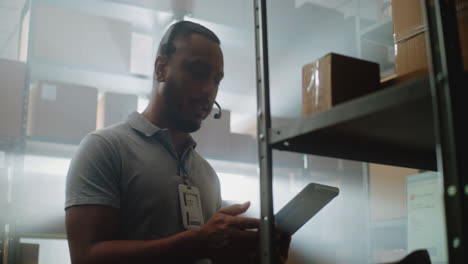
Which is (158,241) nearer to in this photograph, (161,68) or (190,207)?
(190,207)

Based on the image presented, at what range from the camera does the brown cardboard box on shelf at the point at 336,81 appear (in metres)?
0.85

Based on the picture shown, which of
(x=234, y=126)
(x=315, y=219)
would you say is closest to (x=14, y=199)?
(x=315, y=219)

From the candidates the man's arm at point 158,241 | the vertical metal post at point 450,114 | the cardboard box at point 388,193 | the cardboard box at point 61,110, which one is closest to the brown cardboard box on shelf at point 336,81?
the vertical metal post at point 450,114

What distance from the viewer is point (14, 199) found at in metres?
2.42

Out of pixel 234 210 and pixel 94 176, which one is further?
pixel 94 176

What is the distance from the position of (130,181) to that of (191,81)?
15.3 inches

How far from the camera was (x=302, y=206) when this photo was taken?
3.32ft

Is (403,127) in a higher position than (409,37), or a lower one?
lower

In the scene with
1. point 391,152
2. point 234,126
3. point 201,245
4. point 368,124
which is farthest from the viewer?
point 234,126

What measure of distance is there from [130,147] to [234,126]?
3515 mm

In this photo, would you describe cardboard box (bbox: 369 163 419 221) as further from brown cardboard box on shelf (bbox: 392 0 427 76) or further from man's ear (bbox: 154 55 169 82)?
brown cardboard box on shelf (bbox: 392 0 427 76)

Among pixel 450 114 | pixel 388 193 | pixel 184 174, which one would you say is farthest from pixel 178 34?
pixel 388 193

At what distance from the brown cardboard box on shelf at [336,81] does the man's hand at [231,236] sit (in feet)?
1.04

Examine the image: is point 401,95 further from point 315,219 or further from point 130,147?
point 315,219
